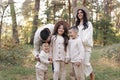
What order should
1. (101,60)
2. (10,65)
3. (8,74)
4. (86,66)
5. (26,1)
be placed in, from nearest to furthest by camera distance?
(86,66), (8,74), (10,65), (101,60), (26,1)

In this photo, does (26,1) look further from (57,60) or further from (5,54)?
(57,60)

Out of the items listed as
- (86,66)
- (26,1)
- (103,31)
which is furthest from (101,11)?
(86,66)

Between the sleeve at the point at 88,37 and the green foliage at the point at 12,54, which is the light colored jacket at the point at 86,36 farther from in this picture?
the green foliage at the point at 12,54

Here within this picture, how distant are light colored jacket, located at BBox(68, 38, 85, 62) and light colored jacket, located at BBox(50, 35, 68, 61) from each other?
0.16 metres

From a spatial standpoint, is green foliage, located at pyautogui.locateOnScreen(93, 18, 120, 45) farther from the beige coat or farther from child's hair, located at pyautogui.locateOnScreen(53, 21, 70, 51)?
child's hair, located at pyautogui.locateOnScreen(53, 21, 70, 51)

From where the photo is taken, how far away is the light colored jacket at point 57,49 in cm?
558

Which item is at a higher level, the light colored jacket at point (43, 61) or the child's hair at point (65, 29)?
the child's hair at point (65, 29)

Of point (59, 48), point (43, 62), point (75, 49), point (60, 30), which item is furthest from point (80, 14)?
point (43, 62)

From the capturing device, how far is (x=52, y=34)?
5.63 meters

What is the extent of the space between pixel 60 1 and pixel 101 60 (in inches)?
504

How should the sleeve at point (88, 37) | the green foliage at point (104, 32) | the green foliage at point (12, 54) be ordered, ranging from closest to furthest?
the sleeve at point (88, 37) → the green foliage at point (12, 54) → the green foliage at point (104, 32)

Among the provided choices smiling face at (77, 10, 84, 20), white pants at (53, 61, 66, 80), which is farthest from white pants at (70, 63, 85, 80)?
smiling face at (77, 10, 84, 20)

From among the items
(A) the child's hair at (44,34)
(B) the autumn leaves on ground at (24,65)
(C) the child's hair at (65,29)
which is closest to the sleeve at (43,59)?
(A) the child's hair at (44,34)

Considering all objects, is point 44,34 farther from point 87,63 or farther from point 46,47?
point 87,63
